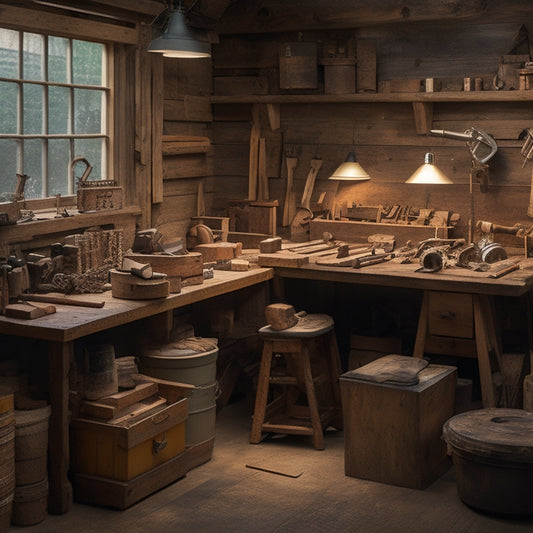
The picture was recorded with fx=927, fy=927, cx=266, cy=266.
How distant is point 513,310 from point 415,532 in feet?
7.74

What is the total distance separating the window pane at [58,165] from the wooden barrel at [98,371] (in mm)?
1440

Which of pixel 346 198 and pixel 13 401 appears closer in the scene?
pixel 13 401

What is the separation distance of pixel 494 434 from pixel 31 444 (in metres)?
2.21

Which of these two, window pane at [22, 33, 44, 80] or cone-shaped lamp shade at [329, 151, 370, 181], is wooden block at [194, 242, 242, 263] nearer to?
cone-shaped lamp shade at [329, 151, 370, 181]

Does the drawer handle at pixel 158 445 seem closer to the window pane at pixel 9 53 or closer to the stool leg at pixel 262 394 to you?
the stool leg at pixel 262 394

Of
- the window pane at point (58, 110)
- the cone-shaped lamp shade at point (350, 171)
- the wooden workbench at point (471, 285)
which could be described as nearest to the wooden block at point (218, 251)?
the wooden workbench at point (471, 285)

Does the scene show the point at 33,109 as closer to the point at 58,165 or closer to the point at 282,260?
the point at 58,165

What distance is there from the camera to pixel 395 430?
4.90 meters

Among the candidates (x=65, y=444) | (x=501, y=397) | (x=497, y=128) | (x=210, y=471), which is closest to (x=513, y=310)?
(x=501, y=397)

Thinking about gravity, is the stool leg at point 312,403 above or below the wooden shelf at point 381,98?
below

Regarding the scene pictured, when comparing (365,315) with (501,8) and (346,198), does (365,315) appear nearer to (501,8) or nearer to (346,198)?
(346,198)

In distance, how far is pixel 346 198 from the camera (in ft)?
22.6

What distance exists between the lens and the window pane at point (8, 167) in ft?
17.3

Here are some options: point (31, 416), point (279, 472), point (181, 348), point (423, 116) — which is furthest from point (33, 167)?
point (423, 116)
